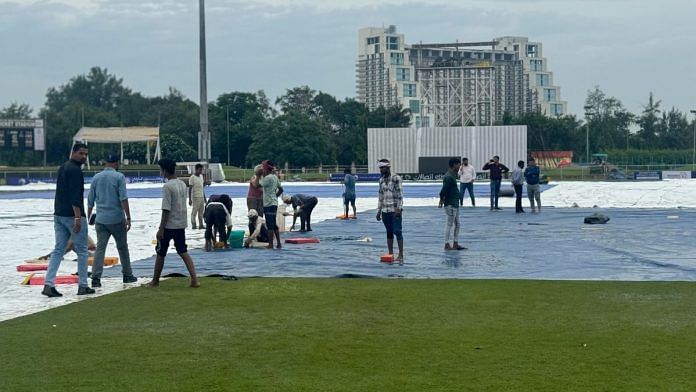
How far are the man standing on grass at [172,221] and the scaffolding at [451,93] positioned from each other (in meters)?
92.3

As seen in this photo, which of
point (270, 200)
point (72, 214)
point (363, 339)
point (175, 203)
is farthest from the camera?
point (270, 200)

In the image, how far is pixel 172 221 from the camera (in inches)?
563

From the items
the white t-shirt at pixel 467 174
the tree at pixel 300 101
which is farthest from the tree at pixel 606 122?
the white t-shirt at pixel 467 174

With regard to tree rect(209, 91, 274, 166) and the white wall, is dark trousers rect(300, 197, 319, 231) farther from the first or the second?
tree rect(209, 91, 274, 166)

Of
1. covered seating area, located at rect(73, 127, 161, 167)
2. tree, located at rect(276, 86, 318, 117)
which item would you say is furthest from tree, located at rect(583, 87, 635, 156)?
covered seating area, located at rect(73, 127, 161, 167)

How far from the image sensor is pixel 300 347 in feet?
31.3

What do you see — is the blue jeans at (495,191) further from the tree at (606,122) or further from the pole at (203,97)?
the tree at (606,122)

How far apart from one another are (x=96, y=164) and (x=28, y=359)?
98716 mm

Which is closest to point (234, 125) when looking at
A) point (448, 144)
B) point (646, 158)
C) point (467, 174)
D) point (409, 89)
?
point (448, 144)

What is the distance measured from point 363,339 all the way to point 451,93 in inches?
4034

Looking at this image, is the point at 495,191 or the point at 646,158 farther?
the point at 646,158

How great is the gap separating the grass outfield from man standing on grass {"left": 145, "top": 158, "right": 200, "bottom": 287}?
41cm

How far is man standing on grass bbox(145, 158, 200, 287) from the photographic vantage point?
14.1m

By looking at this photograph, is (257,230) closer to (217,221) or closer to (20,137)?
(217,221)
